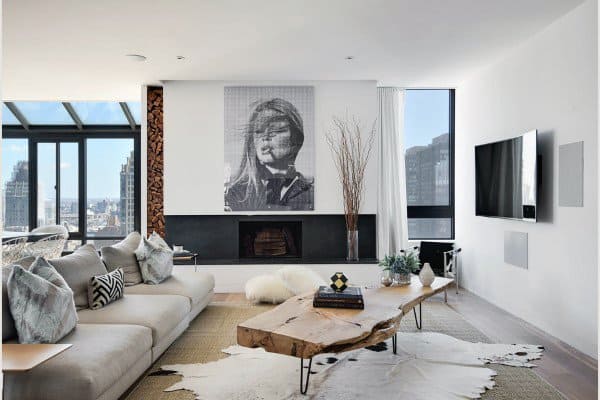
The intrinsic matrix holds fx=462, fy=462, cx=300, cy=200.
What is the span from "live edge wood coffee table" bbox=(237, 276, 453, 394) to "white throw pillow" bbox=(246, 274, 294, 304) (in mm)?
1634

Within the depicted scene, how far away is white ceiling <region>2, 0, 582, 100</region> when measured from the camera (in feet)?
12.0

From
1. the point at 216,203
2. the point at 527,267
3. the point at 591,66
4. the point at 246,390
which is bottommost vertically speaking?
the point at 246,390

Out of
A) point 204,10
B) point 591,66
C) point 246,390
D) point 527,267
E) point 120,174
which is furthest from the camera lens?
point 120,174

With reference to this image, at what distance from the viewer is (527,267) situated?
4.43 m

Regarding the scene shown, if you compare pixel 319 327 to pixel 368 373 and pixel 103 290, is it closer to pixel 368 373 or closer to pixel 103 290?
pixel 368 373

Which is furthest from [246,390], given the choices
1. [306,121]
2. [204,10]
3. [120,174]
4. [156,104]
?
[120,174]

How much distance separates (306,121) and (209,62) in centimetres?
145

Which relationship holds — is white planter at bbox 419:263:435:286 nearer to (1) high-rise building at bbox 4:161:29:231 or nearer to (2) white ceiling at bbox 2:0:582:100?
(2) white ceiling at bbox 2:0:582:100

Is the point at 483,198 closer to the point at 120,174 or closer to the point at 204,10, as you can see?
the point at 204,10

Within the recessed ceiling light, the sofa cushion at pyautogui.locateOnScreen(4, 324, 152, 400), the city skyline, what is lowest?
the sofa cushion at pyautogui.locateOnScreen(4, 324, 152, 400)

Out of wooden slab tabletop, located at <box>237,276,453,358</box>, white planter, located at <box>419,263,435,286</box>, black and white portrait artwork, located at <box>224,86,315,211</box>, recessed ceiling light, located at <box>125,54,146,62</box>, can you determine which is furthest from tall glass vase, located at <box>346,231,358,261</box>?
recessed ceiling light, located at <box>125,54,146,62</box>

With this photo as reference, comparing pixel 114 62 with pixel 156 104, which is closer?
pixel 114 62

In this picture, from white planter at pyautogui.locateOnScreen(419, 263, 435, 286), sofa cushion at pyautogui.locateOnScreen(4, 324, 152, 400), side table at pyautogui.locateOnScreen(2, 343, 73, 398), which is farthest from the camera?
white planter at pyautogui.locateOnScreen(419, 263, 435, 286)

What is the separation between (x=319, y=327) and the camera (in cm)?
275
